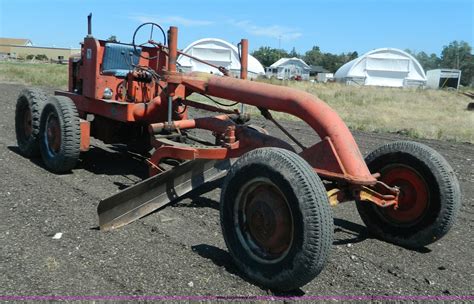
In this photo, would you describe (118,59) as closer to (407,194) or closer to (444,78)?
(407,194)

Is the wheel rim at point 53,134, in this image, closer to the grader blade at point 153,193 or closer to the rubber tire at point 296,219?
the grader blade at point 153,193

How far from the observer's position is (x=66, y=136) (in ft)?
21.3

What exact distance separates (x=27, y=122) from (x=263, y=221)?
552 cm

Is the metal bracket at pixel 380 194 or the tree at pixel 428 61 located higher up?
the tree at pixel 428 61

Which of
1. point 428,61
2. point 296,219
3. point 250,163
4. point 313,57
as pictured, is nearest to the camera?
point 296,219

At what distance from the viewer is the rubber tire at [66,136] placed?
21.3ft

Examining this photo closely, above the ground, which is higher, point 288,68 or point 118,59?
point 288,68

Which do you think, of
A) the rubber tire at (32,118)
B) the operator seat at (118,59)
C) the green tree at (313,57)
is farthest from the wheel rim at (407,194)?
the green tree at (313,57)

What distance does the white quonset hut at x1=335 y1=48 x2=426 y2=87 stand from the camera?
66.4m

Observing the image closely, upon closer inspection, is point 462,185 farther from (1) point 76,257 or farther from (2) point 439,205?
(1) point 76,257

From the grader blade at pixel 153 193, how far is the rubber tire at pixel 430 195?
215 cm

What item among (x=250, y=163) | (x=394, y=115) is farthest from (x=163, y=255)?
(x=394, y=115)

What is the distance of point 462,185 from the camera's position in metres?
7.52

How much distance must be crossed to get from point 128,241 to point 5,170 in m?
3.27
